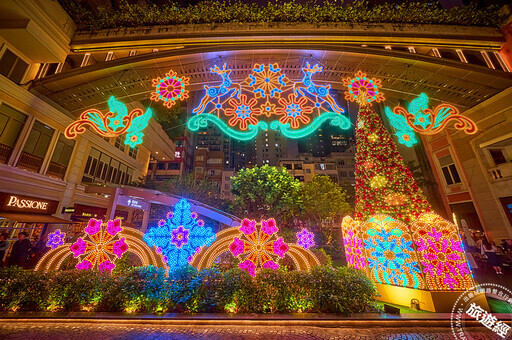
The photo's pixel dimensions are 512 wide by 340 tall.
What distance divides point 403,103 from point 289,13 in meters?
13.1

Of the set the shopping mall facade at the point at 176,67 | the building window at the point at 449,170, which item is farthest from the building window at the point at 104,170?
the building window at the point at 449,170

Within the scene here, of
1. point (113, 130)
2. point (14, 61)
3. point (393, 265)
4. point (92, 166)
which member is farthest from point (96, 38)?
point (393, 265)

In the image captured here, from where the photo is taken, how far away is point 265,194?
22516 millimetres

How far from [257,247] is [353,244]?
335cm

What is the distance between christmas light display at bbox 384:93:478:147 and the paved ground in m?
5.03

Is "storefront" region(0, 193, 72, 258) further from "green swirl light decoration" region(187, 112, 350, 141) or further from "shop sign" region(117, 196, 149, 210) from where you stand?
"green swirl light decoration" region(187, 112, 350, 141)

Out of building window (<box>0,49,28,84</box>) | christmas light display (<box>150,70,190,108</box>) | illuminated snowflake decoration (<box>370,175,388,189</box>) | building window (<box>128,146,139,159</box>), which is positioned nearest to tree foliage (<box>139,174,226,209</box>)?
building window (<box>128,146,139,159</box>)

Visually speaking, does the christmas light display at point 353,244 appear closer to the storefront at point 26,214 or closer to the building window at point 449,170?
the building window at point 449,170

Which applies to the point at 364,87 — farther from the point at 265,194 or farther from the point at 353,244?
the point at 265,194

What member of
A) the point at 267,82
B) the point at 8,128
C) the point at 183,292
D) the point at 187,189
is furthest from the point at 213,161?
the point at 183,292

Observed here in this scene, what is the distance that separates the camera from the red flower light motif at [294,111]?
6233 mm

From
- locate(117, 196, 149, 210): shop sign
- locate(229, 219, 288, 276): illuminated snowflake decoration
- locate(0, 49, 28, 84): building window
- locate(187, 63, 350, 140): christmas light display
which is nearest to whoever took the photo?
locate(229, 219, 288, 276): illuminated snowflake decoration

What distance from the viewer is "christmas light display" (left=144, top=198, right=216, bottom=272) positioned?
18.9ft

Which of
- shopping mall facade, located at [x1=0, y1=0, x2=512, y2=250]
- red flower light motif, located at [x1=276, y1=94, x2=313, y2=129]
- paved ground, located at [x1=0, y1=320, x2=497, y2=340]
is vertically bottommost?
paved ground, located at [x1=0, y1=320, x2=497, y2=340]
